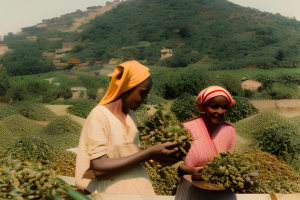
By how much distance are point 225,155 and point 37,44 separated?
18588mm

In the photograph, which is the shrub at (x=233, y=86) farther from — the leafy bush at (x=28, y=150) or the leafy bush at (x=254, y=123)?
the leafy bush at (x=28, y=150)

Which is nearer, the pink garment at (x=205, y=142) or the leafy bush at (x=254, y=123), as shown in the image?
the pink garment at (x=205, y=142)

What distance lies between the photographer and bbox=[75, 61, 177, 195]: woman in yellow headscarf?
1.82 metres

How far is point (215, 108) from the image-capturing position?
87.8 inches

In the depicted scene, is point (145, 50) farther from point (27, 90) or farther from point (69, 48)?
point (27, 90)

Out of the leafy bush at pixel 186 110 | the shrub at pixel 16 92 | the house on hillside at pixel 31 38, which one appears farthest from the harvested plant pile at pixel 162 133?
the house on hillside at pixel 31 38

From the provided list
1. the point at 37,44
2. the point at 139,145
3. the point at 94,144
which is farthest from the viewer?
the point at 37,44

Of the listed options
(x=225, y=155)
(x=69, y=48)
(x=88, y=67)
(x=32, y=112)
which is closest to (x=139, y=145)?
(x=225, y=155)

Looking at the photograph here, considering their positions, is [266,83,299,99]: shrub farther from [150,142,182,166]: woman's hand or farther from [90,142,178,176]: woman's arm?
[90,142,178,176]: woman's arm

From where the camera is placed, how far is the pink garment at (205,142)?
223cm

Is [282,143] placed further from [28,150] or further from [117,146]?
[28,150]

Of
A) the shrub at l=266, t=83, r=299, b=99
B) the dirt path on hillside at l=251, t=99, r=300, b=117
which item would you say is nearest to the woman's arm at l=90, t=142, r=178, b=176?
the dirt path on hillside at l=251, t=99, r=300, b=117

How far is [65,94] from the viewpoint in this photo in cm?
1434

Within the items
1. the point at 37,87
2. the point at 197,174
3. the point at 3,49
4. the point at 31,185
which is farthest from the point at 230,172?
the point at 3,49
